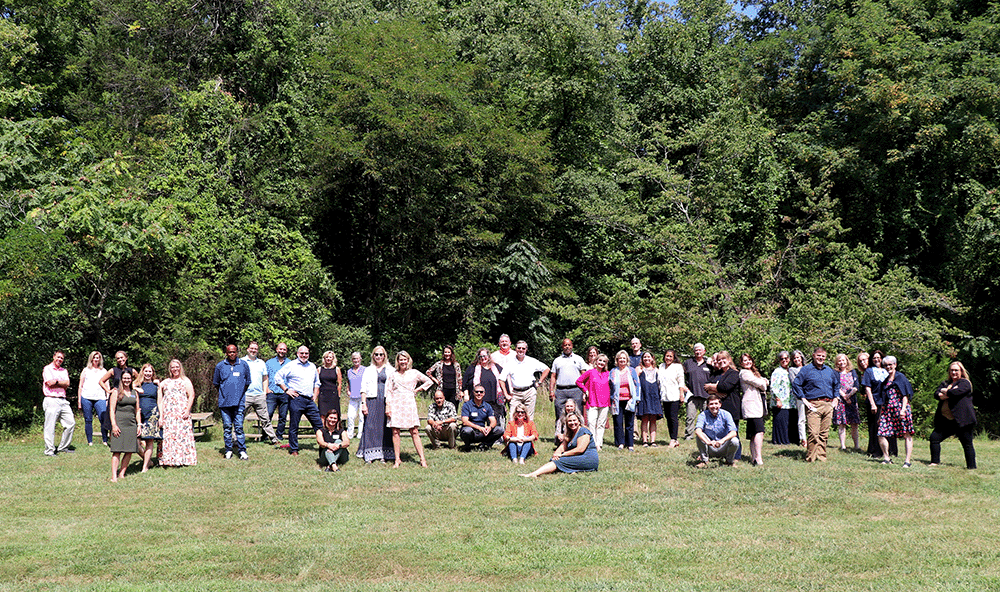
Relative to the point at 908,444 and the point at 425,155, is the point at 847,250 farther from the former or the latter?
the point at 908,444

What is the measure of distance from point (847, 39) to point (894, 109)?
143 inches

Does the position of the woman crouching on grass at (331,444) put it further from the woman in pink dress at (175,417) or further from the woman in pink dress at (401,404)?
the woman in pink dress at (175,417)

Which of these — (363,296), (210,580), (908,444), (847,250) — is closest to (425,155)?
(363,296)

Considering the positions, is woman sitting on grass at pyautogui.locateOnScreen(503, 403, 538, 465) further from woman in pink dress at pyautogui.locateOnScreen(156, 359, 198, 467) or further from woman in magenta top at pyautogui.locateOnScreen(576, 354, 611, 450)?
woman in pink dress at pyautogui.locateOnScreen(156, 359, 198, 467)

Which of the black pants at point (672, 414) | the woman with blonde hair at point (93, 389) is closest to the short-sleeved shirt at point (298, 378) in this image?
the woman with blonde hair at point (93, 389)

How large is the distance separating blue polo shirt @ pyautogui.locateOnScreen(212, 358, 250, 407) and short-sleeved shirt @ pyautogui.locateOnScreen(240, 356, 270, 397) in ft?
2.33

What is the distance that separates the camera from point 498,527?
8.62m

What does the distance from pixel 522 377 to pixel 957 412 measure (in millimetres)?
6593

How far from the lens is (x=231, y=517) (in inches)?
362

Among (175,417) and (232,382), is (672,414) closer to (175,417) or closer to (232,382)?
(232,382)

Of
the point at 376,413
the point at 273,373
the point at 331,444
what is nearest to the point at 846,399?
the point at 376,413

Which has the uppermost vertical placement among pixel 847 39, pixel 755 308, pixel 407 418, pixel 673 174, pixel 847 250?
pixel 847 39

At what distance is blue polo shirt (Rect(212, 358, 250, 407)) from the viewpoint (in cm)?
1327

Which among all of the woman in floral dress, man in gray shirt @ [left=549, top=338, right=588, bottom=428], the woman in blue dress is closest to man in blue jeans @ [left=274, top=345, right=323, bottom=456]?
man in gray shirt @ [left=549, top=338, right=588, bottom=428]
